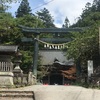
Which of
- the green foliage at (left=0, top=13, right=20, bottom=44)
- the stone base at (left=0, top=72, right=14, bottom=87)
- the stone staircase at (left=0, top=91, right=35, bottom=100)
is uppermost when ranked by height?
the green foliage at (left=0, top=13, right=20, bottom=44)

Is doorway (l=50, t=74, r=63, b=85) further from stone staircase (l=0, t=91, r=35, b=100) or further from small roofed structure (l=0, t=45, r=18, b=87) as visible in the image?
stone staircase (l=0, t=91, r=35, b=100)

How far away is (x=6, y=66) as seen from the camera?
24.2 metres

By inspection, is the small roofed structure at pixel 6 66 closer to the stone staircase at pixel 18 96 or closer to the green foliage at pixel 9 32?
the stone staircase at pixel 18 96

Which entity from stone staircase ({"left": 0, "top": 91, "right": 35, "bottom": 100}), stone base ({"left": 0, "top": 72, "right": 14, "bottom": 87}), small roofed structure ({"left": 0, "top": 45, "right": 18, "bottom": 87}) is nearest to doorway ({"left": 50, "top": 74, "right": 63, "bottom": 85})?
small roofed structure ({"left": 0, "top": 45, "right": 18, "bottom": 87})

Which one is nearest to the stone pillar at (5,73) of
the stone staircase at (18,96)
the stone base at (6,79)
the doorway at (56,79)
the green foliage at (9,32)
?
the stone base at (6,79)

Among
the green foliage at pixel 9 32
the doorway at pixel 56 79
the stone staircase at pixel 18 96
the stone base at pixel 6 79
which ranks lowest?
the doorway at pixel 56 79

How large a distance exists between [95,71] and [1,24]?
77.9ft

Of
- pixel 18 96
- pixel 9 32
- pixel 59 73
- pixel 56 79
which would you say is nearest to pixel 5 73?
pixel 18 96

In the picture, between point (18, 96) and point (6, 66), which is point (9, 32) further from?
point (18, 96)

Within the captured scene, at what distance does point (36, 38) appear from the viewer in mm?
40844

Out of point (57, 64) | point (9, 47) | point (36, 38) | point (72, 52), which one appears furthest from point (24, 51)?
point (9, 47)

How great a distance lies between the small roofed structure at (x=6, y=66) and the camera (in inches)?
931

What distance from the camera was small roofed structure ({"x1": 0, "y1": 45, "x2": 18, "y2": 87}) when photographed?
23655 mm

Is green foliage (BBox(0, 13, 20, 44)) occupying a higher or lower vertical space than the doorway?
higher
